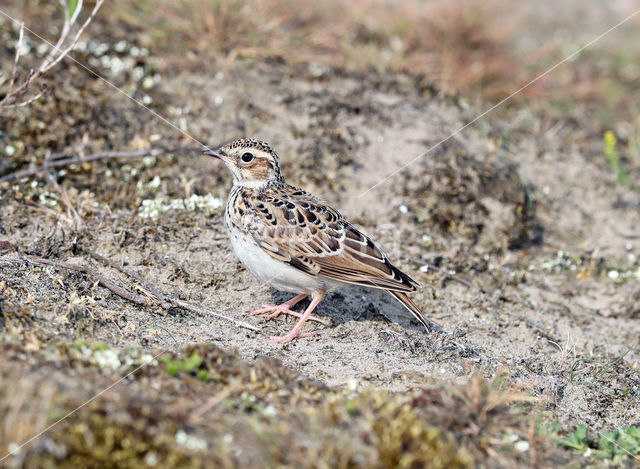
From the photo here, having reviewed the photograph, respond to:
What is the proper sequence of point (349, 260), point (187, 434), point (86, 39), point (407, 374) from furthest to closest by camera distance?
point (86, 39)
point (349, 260)
point (407, 374)
point (187, 434)

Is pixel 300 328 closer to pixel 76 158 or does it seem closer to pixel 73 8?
pixel 76 158

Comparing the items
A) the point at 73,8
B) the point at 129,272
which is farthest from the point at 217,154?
the point at 73,8

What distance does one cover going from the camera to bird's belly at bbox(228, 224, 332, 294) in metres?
5.61

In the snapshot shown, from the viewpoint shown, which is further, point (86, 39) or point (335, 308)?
point (86, 39)

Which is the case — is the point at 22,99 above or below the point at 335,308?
above

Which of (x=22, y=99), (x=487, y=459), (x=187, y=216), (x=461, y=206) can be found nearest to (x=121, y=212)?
(x=187, y=216)

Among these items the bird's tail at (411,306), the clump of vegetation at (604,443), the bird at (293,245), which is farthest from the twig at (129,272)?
the clump of vegetation at (604,443)

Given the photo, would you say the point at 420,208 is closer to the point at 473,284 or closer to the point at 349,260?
the point at 473,284

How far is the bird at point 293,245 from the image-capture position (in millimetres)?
5645

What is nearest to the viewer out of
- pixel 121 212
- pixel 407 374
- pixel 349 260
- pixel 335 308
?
pixel 407 374

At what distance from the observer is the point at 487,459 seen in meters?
3.99

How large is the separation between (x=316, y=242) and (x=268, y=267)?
0.47 meters

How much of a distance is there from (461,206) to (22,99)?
4965 mm

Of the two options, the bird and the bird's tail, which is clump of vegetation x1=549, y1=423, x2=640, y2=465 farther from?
the bird
